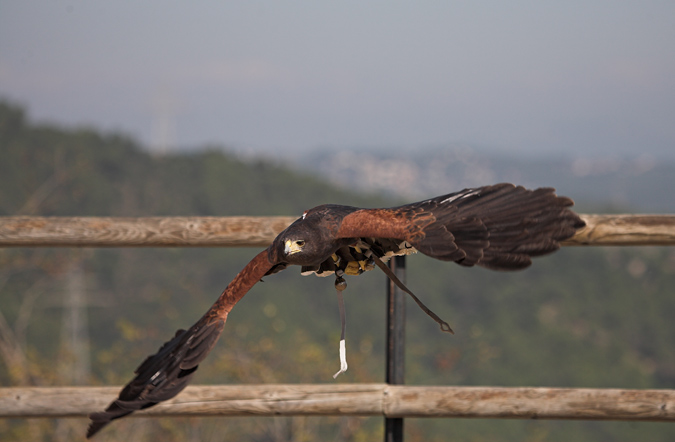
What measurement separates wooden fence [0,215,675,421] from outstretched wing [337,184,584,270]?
88 cm

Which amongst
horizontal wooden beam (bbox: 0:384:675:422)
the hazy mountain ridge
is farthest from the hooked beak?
the hazy mountain ridge

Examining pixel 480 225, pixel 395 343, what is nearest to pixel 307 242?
pixel 480 225

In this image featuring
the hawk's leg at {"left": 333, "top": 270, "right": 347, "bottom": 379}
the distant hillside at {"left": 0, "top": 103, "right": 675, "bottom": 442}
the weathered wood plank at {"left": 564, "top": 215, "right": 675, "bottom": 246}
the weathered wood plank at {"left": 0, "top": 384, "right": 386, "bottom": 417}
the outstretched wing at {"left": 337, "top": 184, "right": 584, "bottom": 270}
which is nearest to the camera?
the outstretched wing at {"left": 337, "top": 184, "right": 584, "bottom": 270}

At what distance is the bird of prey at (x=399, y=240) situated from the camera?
4.68 feet

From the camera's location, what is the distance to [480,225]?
4.83ft

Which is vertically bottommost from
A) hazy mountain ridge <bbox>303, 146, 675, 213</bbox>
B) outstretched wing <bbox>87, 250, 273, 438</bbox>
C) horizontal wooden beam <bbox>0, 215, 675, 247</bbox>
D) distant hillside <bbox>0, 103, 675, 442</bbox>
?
outstretched wing <bbox>87, 250, 273, 438</bbox>

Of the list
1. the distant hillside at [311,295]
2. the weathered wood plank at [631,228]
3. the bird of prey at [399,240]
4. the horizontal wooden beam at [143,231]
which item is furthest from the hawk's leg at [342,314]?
the distant hillside at [311,295]

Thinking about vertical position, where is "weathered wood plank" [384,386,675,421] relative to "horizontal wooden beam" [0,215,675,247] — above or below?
below

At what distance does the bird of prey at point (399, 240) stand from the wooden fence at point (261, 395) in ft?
2.34

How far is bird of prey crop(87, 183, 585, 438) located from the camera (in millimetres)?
1426

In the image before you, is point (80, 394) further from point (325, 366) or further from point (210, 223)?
point (325, 366)

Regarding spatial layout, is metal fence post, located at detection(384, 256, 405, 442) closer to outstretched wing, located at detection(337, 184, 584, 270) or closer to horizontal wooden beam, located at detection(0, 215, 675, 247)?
horizontal wooden beam, located at detection(0, 215, 675, 247)

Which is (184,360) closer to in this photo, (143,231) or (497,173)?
(143,231)

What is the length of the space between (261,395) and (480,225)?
4.16ft
